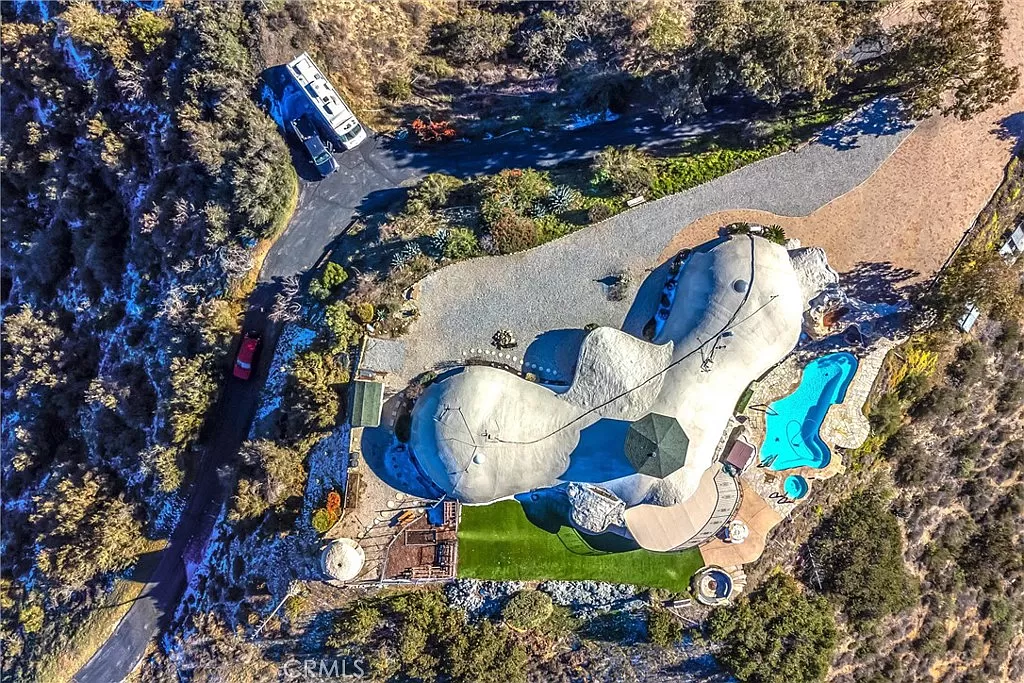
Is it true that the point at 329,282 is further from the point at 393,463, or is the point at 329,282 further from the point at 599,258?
the point at 599,258

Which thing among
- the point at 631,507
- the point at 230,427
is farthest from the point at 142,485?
the point at 631,507

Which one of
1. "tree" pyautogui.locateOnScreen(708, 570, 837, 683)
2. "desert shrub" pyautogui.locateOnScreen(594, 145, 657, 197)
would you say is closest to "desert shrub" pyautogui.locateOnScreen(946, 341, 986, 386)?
"tree" pyautogui.locateOnScreen(708, 570, 837, 683)

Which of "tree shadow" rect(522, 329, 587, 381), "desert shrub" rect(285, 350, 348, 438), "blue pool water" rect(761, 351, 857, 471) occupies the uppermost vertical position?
"desert shrub" rect(285, 350, 348, 438)

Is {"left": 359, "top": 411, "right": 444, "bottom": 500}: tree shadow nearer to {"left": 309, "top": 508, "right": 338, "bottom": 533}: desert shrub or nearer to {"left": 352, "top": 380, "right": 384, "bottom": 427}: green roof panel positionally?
{"left": 352, "top": 380, "right": 384, "bottom": 427}: green roof panel

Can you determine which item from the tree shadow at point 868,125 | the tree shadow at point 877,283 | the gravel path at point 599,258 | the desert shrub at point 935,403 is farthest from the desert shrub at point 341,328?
the desert shrub at point 935,403

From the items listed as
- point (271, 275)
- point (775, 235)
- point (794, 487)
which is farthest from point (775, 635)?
point (271, 275)

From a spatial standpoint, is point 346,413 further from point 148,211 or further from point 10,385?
point 10,385
